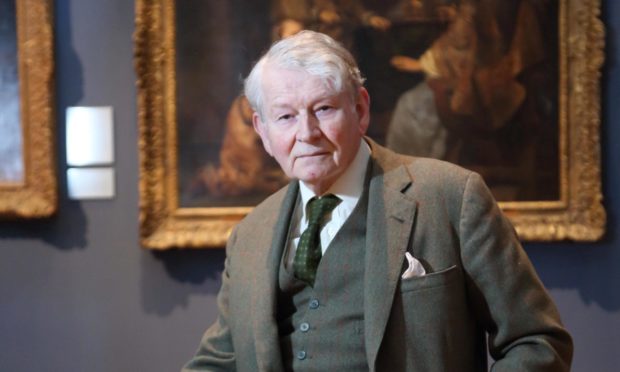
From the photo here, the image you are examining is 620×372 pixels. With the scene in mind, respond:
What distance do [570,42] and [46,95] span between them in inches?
88.9

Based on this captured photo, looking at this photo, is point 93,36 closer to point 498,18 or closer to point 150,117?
point 150,117

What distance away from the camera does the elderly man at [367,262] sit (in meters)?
1.66

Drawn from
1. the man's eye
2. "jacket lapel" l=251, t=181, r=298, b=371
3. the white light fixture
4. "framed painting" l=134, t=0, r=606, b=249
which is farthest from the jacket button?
the white light fixture

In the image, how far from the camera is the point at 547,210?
3.04 meters

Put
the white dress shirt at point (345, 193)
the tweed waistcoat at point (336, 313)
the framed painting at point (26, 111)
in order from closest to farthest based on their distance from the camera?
1. the tweed waistcoat at point (336, 313)
2. the white dress shirt at point (345, 193)
3. the framed painting at point (26, 111)

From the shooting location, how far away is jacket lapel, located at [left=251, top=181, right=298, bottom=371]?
181 centimetres

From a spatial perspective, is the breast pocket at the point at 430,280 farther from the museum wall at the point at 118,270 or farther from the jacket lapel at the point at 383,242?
the museum wall at the point at 118,270

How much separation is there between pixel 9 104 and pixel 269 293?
1769 mm

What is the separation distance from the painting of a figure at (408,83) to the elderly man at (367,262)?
1164 millimetres

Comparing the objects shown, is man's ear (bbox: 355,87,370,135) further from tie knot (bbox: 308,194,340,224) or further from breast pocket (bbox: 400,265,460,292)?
breast pocket (bbox: 400,265,460,292)

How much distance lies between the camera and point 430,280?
1656mm

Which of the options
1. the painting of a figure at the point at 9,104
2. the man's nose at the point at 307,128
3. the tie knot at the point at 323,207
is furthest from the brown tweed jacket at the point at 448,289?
the painting of a figure at the point at 9,104

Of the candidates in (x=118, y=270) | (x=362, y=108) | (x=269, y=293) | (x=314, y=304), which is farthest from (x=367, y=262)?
(x=118, y=270)

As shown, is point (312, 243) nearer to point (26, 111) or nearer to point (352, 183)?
point (352, 183)
